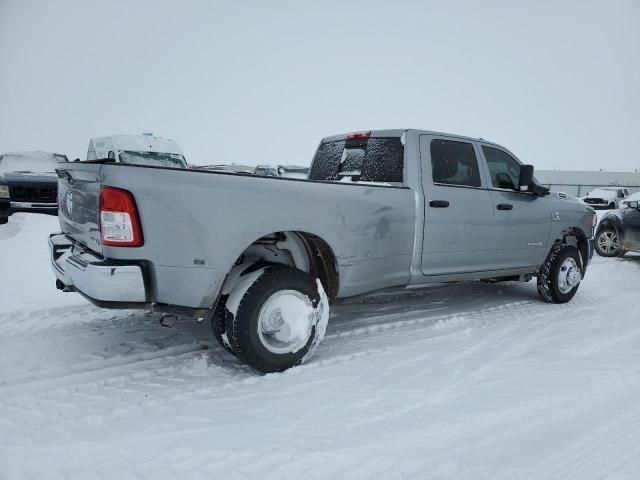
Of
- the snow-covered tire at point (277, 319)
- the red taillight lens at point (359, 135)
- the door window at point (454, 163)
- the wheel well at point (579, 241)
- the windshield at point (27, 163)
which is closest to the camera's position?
the snow-covered tire at point (277, 319)

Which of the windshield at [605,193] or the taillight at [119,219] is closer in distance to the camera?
the taillight at [119,219]

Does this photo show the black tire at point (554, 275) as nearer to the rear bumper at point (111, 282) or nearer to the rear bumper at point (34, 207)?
the rear bumper at point (111, 282)

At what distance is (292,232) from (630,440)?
2.52 m

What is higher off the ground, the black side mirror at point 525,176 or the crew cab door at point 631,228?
the black side mirror at point 525,176

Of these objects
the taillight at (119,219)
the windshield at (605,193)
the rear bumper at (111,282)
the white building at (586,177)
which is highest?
the white building at (586,177)

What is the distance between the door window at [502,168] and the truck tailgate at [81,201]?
3.93 metres

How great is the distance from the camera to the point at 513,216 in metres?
5.29

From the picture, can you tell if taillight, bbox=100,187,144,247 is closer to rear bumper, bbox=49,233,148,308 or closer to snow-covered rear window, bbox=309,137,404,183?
rear bumper, bbox=49,233,148,308

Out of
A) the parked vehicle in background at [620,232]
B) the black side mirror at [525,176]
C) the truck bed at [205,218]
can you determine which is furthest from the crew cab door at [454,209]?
the parked vehicle in background at [620,232]

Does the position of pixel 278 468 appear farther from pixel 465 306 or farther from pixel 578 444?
pixel 465 306

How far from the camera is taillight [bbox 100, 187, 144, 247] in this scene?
2.90 meters

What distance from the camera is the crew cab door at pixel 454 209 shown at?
4453 millimetres

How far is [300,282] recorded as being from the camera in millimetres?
3521

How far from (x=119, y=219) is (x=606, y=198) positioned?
1172 inches
